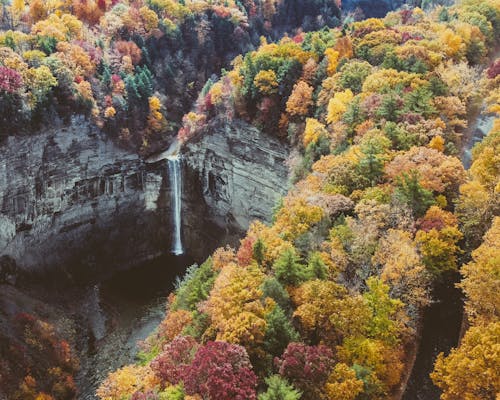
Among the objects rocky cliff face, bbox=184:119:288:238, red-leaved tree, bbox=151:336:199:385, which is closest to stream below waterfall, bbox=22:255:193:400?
rocky cliff face, bbox=184:119:288:238

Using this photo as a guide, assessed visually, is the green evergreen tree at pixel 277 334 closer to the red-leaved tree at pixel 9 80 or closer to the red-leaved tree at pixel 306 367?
the red-leaved tree at pixel 306 367

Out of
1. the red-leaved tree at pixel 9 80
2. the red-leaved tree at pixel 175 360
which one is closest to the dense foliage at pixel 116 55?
the red-leaved tree at pixel 9 80

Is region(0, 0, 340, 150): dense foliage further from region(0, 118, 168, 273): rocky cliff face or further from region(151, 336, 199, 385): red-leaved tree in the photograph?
region(151, 336, 199, 385): red-leaved tree

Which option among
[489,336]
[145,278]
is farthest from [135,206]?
[489,336]

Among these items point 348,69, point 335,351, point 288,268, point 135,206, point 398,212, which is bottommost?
point 135,206

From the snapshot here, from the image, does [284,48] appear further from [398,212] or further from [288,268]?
[288,268]

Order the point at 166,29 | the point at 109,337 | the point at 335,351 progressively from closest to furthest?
1. the point at 335,351
2. the point at 109,337
3. the point at 166,29
